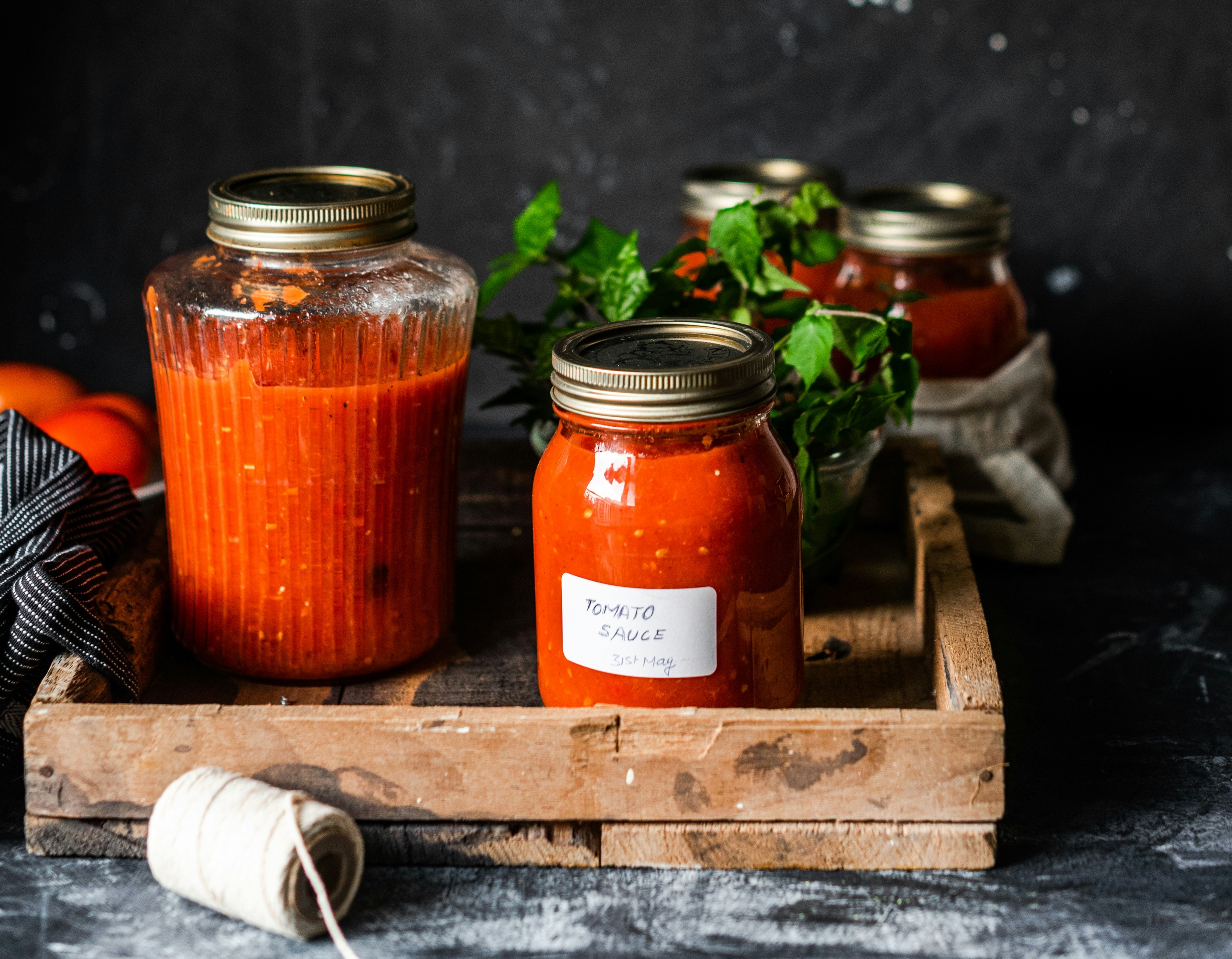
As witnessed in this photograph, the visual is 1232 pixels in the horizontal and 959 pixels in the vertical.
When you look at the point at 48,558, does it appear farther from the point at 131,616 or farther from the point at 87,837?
the point at 87,837

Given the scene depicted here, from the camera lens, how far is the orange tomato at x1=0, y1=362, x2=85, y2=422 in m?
1.19

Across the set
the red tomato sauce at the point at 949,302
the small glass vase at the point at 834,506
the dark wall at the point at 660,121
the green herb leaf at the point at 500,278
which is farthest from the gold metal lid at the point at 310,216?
the dark wall at the point at 660,121

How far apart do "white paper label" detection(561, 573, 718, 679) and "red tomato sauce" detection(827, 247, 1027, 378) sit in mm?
471

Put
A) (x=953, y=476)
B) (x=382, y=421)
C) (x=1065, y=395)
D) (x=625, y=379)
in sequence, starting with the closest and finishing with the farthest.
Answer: (x=625, y=379) → (x=382, y=421) → (x=953, y=476) → (x=1065, y=395)

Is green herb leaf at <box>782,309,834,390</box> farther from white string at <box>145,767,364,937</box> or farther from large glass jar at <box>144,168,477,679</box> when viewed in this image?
white string at <box>145,767,364,937</box>

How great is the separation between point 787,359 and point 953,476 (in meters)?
0.39

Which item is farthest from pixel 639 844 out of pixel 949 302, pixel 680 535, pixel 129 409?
pixel 129 409

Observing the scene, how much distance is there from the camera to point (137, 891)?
673 millimetres

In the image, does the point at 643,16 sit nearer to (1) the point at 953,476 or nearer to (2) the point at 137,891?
(1) the point at 953,476

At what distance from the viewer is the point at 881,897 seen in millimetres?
667

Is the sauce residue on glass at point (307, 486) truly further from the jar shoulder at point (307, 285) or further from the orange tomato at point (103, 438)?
the orange tomato at point (103, 438)

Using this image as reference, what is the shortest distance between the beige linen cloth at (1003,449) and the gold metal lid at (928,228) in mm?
114

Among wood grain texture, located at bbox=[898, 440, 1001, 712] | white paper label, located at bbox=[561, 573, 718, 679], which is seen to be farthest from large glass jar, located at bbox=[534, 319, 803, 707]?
wood grain texture, located at bbox=[898, 440, 1001, 712]

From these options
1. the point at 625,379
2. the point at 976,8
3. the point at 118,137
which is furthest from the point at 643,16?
the point at 625,379
